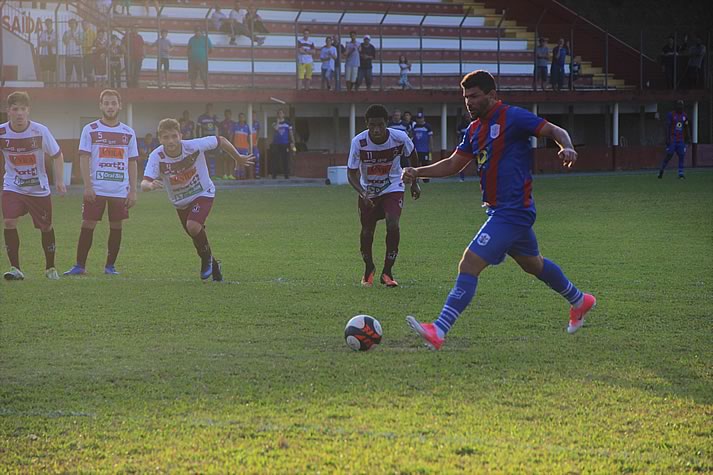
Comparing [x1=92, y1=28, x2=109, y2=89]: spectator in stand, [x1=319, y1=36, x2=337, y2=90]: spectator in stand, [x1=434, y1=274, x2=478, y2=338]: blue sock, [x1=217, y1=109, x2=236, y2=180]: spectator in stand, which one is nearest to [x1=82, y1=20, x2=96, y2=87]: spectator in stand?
[x1=92, y1=28, x2=109, y2=89]: spectator in stand

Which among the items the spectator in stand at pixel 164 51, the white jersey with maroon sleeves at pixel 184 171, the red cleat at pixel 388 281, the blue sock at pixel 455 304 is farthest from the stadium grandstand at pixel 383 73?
the blue sock at pixel 455 304

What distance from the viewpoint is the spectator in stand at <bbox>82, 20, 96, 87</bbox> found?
31.6m

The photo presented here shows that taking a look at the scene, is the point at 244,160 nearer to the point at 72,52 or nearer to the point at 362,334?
the point at 362,334

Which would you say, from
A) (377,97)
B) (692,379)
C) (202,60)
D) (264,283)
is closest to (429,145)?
(377,97)

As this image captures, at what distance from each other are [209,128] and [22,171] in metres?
20.4

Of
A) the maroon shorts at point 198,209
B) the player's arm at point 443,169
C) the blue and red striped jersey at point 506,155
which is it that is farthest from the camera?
the maroon shorts at point 198,209

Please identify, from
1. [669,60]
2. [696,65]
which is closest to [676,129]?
[669,60]

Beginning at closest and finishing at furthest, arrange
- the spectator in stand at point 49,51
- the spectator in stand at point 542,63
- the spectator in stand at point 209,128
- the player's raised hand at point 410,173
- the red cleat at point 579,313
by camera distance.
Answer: the player's raised hand at point 410,173
the red cleat at point 579,313
the spectator in stand at point 49,51
the spectator in stand at point 209,128
the spectator in stand at point 542,63

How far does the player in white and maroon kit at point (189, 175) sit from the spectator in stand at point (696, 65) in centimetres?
3412

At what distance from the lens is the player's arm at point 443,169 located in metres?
8.00

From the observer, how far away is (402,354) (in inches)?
300

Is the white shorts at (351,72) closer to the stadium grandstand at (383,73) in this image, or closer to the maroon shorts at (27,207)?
the stadium grandstand at (383,73)

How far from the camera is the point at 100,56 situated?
31.5 metres

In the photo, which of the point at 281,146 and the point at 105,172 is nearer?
the point at 105,172
